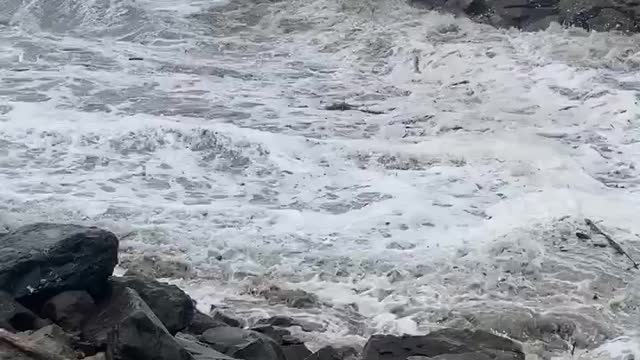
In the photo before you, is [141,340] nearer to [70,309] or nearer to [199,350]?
[199,350]

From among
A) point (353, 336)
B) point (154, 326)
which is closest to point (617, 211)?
point (353, 336)

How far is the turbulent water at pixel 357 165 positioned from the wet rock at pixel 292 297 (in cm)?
8

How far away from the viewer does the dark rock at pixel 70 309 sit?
4859mm

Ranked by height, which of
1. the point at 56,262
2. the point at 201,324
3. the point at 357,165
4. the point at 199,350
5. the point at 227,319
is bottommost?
the point at 357,165

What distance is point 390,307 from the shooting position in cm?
589

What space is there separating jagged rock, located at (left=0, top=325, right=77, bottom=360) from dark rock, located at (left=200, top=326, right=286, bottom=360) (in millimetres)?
765

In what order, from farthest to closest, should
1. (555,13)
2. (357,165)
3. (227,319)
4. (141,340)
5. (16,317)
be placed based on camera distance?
(555,13) < (357,165) < (227,319) < (16,317) < (141,340)

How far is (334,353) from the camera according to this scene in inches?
200

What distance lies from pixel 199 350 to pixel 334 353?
34.6 inches

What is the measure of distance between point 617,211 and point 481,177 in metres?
1.29

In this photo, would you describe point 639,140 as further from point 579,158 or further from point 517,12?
point 517,12

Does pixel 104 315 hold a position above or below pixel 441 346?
above

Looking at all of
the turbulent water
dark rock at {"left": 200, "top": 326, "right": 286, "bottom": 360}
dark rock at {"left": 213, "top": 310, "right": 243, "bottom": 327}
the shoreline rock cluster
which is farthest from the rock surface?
dark rock at {"left": 200, "top": 326, "right": 286, "bottom": 360}

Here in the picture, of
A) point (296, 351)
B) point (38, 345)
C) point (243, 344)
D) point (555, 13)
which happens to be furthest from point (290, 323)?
point (555, 13)
